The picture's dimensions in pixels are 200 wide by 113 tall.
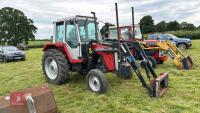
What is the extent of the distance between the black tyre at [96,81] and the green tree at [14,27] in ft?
169

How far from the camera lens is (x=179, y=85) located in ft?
26.2

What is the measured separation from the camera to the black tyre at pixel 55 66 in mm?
8438

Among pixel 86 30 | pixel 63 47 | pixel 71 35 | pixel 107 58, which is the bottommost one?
pixel 107 58

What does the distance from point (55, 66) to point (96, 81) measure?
220 centimetres

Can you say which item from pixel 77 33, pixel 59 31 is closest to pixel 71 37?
pixel 77 33

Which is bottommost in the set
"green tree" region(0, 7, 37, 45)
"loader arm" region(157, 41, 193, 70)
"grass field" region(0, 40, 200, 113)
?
"grass field" region(0, 40, 200, 113)

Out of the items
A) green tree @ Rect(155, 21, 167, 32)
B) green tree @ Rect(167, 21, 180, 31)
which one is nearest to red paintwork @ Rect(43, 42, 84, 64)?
green tree @ Rect(155, 21, 167, 32)

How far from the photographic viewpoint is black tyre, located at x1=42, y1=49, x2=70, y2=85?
332 inches

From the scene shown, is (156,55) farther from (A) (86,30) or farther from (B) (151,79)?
(B) (151,79)

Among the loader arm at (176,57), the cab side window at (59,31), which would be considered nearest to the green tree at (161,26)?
the loader arm at (176,57)

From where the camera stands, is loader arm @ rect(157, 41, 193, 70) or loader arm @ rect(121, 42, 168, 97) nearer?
loader arm @ rect(121, 42, 168, 97)

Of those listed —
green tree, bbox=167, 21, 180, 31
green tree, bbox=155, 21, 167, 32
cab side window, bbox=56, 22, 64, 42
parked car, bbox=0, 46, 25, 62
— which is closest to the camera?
cab side window, bbox=56, 22, 64, 42

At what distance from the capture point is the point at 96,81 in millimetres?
7496

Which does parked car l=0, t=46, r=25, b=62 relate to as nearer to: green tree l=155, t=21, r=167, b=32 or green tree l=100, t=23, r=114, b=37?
green tree l=100, t=23, r=114, b=37
